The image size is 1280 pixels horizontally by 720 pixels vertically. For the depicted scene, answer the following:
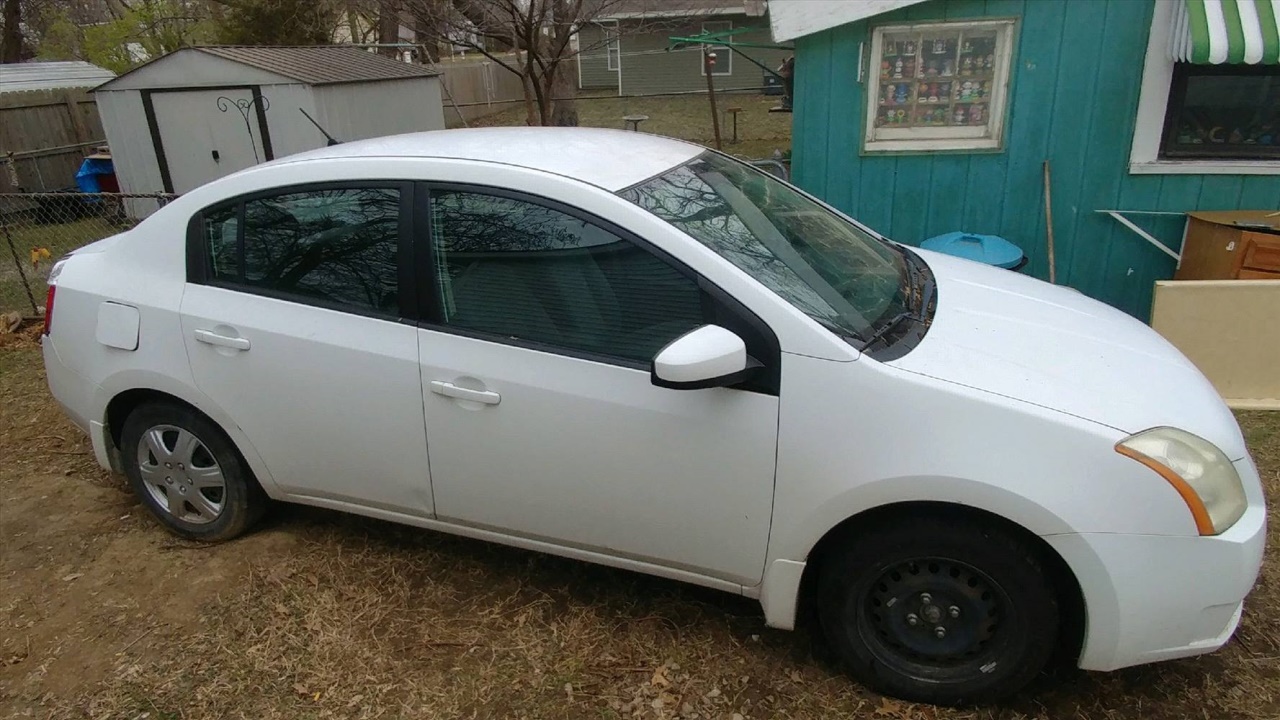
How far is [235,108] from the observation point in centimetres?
1026

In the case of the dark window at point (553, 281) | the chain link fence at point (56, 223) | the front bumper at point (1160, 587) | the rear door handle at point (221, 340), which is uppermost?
the dark window at point (553, 281)

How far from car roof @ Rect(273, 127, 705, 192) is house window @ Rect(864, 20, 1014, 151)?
3018mm

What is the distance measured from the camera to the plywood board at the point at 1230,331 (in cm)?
464

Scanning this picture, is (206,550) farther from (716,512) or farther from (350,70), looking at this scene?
(350,70)

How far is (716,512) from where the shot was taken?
99.8 inches

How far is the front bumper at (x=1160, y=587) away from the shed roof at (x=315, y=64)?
9.76m

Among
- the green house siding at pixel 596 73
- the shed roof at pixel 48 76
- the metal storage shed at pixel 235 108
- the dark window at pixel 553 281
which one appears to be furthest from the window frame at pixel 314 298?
the green house siding at pixel 596 73

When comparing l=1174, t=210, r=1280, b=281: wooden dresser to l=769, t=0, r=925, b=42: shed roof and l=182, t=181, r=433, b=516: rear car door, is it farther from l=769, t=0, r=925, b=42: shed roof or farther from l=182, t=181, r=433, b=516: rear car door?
l=182, t=181, r=433, b=516: rear car door

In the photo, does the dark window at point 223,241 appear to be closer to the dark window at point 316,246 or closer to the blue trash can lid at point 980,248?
the dark window at point 316,246

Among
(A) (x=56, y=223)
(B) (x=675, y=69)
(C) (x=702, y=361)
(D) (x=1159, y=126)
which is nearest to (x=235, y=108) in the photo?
Result: (A) (x=56, y=223)

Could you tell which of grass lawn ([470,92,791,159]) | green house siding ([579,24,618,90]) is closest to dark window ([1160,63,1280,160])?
grass lawn ([470,92,791,159])

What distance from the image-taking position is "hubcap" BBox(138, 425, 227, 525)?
11.1 ft

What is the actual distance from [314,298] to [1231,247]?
17.4 ft

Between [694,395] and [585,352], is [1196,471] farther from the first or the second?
[585,352]
